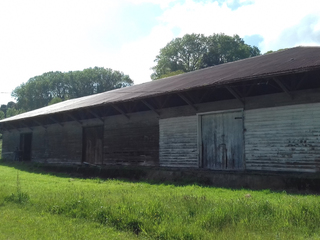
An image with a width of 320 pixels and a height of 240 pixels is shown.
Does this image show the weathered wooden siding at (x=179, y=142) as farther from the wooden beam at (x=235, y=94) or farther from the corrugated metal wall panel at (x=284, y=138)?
the corrugated metal wall panel at (x=284, y=138)

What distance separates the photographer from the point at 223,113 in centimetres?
1132

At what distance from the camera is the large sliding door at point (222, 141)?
35.6ft

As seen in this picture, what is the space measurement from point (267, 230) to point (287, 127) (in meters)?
5.88

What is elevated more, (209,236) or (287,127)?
(287,127)

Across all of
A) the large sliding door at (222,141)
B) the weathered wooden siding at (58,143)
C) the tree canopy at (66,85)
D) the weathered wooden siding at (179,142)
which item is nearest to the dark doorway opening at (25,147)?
the weathered wooden siding at (58,143)

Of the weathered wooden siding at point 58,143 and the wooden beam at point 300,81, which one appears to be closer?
the wooden beam at point 300,81

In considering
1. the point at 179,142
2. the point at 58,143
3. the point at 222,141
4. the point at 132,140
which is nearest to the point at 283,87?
the point at 222,141

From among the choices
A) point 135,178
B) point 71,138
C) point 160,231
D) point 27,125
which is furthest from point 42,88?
point 160,231

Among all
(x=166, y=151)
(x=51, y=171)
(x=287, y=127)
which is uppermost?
(x=287, y=127)

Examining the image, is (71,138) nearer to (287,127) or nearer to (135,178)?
(135,178)

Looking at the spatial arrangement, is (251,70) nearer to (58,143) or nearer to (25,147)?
(58,143)

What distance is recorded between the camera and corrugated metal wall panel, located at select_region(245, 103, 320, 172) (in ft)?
29.5

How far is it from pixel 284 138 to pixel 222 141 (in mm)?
2429

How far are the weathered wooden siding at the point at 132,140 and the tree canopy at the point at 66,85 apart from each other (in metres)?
59.5
